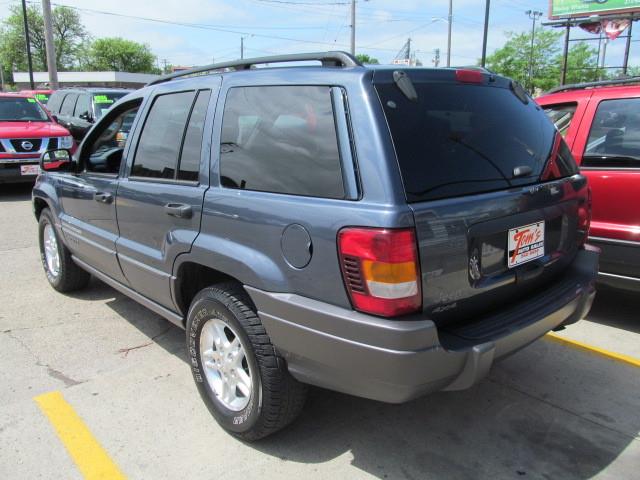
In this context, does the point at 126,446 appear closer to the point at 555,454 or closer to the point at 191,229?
the point at 191,229

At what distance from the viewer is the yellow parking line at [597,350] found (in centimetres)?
372

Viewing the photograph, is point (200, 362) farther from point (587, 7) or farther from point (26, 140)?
point (587, 7)

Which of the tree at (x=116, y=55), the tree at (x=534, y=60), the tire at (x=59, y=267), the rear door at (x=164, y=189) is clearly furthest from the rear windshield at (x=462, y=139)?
the tree at (x=116, y=55)

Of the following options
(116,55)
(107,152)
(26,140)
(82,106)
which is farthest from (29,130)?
(116,55)

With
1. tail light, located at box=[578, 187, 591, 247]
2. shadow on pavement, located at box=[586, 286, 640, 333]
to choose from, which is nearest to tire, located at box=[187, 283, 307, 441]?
tail light, located at box=[578, 187, 591, 247]

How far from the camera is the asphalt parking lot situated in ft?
8.64

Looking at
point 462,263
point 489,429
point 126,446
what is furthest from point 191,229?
point 489,429

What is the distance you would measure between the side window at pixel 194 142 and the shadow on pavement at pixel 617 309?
345 centimetres

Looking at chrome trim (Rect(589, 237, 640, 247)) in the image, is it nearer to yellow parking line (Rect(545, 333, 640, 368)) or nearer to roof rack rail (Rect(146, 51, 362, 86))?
yellow parking line (Rect(545, 333, 640, 368))

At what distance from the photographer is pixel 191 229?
2.88 metres

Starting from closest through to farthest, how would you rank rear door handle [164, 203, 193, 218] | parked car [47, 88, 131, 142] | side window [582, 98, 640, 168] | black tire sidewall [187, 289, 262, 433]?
black tire sidewall [187, 289, 262, 433]
rear door handle [164, 203, 193, 218]
side window [582, 98, 640, 168]
parked car [47, 88, 131, 142]

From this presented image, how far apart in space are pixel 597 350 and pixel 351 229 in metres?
2.69

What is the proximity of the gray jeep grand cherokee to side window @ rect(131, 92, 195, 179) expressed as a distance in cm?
2

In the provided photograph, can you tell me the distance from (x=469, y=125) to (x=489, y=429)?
161 cm
